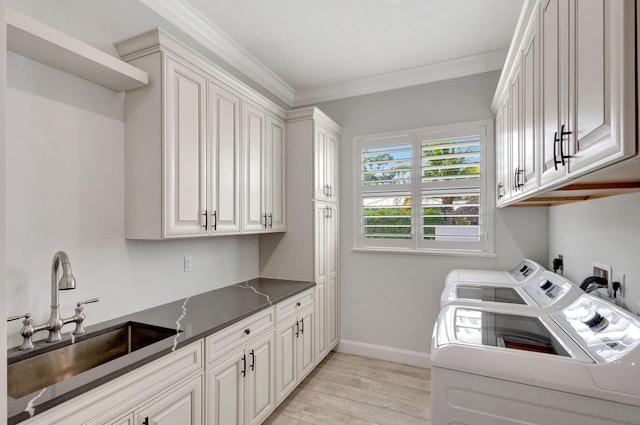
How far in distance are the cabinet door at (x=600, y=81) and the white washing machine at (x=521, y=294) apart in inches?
37.5

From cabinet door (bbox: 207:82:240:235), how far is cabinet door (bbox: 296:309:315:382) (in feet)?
3.26

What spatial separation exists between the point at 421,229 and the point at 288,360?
1752 millimetres

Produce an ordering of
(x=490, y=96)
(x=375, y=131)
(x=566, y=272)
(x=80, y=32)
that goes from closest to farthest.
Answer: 1. (x=80, y=32)
2. (x=566, y=272)
3. (x=490, y=96)
4. (x=375, y=131)

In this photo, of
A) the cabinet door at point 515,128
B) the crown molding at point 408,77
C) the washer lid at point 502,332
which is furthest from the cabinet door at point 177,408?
the crown molding at point 408,77

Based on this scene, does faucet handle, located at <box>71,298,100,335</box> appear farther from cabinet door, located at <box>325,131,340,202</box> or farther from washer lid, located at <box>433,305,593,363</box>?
cabinet door, located at <box>325,131,340,202</box>

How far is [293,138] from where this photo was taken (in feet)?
9.88

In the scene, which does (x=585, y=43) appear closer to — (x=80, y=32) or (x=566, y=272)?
(x=566, y=272)

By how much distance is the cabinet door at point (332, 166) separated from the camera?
127 inches

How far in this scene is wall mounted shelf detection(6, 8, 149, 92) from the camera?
1274 millimetres

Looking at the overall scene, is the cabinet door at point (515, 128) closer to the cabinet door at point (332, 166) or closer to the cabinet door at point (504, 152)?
the cabinet door at point (504, 152)

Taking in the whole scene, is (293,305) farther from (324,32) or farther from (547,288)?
(324,32)

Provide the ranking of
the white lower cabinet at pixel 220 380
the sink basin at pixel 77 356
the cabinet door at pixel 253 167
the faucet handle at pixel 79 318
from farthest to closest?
A: 1. the cabinet door at pixel 253 167
2. the faucet handle at pixel 79 318
3. the sink basin at pixel 77 356
4. the white lower cabinet at pixel 220 380

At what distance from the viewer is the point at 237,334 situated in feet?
6.21

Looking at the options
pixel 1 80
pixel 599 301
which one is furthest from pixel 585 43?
pixel 1 80
